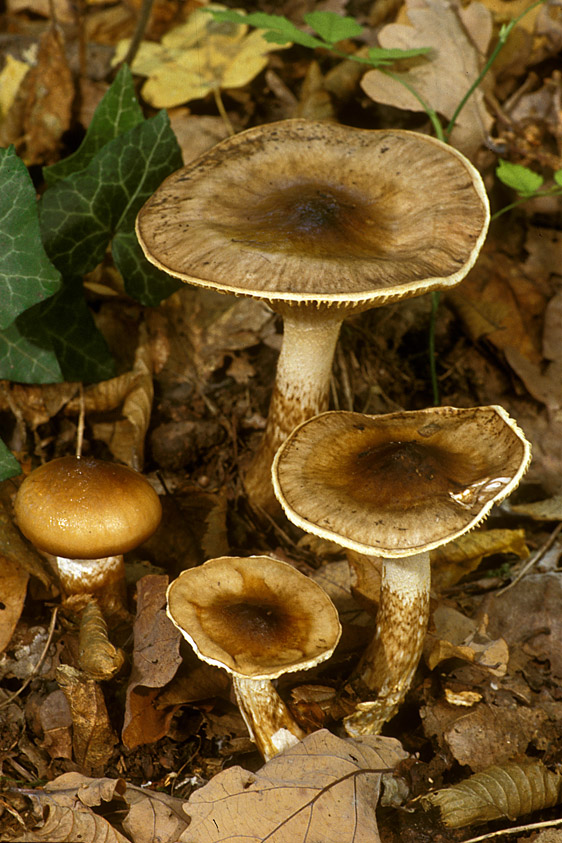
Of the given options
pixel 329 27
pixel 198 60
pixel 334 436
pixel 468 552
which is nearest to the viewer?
pixel 334 436

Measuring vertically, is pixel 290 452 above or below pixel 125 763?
above

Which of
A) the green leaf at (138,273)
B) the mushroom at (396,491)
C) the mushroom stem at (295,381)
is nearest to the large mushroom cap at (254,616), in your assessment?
the mushroom at (396,491)

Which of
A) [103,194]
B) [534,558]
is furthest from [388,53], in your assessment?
[534,558]

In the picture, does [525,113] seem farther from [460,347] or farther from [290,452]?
[290,452]

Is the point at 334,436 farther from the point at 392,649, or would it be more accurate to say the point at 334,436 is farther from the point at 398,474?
the point at 392,649

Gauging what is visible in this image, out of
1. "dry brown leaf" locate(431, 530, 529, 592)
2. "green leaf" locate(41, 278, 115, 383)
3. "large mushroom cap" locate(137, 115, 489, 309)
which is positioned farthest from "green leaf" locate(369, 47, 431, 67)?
"dry brown leaf" locate(431, 530, 529, 592)

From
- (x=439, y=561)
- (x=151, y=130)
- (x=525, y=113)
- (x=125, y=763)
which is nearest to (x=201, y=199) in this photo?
(x=151, y=130)
